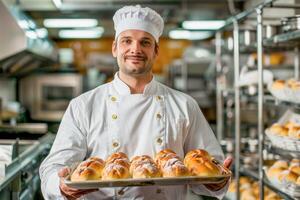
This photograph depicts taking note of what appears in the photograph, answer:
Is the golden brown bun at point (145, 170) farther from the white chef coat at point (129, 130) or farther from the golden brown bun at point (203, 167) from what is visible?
the white chef coat at point (129, 130)

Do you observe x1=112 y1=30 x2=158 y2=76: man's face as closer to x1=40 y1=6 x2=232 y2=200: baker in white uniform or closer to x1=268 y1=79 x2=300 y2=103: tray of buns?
x1=40 y1=6 x2=232 y2=200: baker in white uniform

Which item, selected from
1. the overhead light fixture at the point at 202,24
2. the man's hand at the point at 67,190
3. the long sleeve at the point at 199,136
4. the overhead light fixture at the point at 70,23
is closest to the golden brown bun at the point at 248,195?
the long sleeve at the point at 199,136

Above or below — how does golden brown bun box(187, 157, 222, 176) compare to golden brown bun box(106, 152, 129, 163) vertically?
below

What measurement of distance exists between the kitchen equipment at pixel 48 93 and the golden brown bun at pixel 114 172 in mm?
5904

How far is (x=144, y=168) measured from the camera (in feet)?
Result: 5.64

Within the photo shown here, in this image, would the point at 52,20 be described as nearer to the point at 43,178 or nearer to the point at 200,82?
the point at 200,82

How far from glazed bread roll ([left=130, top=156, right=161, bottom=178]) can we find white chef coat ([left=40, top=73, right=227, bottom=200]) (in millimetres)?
228

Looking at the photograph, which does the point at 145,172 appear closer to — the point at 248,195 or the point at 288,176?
the point at 288,176

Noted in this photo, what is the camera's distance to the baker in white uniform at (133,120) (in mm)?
2002

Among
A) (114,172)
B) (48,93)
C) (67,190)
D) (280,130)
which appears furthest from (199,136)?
(48,93)

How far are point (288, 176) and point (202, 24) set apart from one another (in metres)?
4.44

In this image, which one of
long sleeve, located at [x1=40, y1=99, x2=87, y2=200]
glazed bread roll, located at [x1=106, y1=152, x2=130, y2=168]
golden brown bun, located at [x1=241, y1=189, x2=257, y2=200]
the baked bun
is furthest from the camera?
golden brown bun, located at [x1=241, y1=189, x2=257, y2=200]

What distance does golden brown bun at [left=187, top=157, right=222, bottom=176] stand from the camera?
68.7 inches

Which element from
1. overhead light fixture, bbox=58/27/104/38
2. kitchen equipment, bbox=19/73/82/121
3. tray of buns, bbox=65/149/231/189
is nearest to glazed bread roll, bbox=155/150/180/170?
tray of buns, bbox=65/149/231/189
